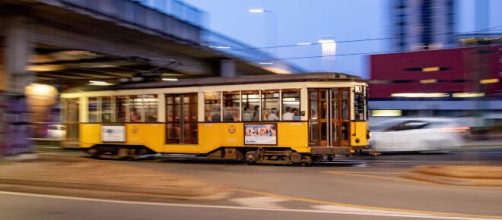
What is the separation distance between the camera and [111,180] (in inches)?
519

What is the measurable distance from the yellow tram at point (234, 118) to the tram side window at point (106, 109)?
4 centimetres

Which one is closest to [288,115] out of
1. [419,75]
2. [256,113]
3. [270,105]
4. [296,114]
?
[296,114]

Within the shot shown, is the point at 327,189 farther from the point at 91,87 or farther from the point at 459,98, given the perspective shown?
the point at 459,98

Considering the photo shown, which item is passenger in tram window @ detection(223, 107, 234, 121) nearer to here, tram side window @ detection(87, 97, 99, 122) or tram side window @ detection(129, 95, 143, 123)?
tram side window @ detection(129, 95, 143, 123)

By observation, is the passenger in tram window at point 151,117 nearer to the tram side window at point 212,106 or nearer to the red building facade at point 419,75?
the tram side window at point 212,106

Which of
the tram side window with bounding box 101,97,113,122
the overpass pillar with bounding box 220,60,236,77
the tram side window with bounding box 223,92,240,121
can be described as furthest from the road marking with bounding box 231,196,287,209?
the overpass pillar with bounding box 220,60,236,77

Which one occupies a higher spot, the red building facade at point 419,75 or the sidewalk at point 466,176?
the red building facade at point 419,75

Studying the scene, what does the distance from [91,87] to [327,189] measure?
15.4 meters

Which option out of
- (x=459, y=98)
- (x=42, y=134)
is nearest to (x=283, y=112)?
(x=42, y=134)

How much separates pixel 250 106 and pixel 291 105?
5.26 feet

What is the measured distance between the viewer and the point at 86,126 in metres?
25.5

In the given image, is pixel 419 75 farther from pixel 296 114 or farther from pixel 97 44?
pixel 296 114

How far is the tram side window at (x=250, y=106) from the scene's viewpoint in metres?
21.1

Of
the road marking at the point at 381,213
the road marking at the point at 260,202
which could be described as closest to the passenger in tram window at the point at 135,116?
the road marking at the point at 260,202
